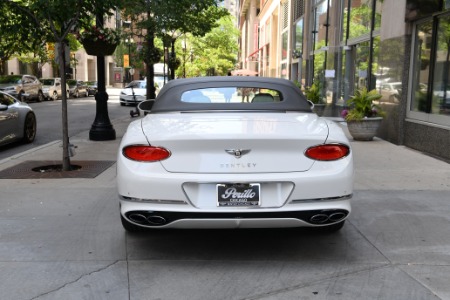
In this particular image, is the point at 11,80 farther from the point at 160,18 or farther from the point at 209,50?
the point at 209,50

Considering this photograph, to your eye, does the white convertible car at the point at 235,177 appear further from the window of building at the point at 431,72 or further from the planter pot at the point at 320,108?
the planter pot at the point at 320,108

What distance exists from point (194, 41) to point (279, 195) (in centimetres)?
5659

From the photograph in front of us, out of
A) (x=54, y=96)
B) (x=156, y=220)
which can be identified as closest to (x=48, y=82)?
(x=54, y=96)

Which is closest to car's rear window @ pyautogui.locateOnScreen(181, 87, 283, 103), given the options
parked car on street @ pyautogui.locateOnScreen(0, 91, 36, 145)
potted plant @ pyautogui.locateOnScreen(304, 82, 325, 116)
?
parked car on street @ pyautogui.locateOnScreen(0, 91, 36, 145)

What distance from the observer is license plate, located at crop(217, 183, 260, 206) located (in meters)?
3.87

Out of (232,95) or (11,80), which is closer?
(232,95)

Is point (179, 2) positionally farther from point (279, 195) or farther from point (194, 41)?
point (194, 41)

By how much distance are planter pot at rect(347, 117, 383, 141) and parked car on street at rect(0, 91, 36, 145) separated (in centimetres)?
781

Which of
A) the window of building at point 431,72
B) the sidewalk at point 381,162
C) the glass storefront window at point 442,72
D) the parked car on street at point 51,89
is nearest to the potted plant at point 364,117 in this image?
the sidewalk at point 381,162

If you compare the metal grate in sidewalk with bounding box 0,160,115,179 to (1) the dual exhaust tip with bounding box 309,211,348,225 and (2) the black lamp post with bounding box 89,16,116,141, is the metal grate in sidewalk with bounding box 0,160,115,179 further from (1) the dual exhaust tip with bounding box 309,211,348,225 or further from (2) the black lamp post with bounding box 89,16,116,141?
(1) the dual exhaust tip with bounding box 309,211,348,225

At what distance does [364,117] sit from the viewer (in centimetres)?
1221

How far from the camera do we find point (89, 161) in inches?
361

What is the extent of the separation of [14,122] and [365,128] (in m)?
8.13

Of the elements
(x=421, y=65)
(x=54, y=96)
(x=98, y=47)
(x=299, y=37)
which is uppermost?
(x=299, y=37)
